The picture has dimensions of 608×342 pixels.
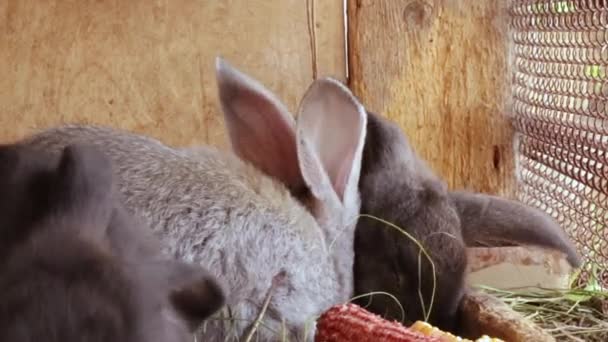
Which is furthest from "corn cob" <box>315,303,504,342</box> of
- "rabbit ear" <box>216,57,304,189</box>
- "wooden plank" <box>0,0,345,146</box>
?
"wooden plank" <box>0,0,345,146</box>

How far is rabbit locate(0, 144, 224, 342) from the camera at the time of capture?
81 cm

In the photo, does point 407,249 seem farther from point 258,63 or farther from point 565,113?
point 258,63

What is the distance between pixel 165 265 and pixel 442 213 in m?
0.87

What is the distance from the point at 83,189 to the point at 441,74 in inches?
57.1

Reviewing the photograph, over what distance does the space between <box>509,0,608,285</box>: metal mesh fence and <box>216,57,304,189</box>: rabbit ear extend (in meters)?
0.62

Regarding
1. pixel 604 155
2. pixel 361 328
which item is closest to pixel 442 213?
pixel 604 155

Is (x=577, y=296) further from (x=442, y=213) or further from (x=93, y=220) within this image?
(x=93, y=220)

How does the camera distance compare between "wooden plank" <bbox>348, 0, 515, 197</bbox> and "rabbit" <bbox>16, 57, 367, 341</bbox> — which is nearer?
"rabbit" <bbox>16, 57, 367, 341</bbox>

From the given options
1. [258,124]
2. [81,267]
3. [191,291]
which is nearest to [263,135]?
[258,124]

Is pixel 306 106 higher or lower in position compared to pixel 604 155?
higher

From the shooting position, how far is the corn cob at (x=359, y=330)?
1400 millimetres

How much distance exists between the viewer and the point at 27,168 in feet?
3.48

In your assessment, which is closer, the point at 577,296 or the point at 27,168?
the point at 27,168

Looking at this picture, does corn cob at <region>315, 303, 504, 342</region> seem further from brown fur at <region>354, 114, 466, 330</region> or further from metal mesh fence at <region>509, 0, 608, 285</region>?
metal mesh fence at <region>509, 0, 608, 285</region>
